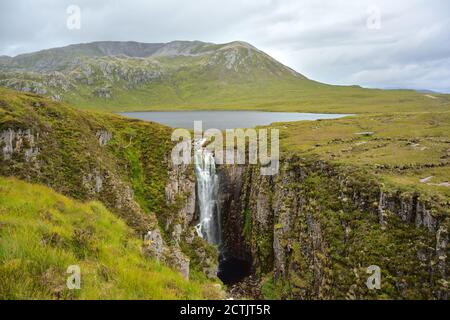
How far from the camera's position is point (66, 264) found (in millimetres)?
8484

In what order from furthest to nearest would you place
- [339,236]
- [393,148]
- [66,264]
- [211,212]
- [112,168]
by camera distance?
1. [211,212]
2. [393,148]
3. [112,168]
4. [339,236]
5. [66,264]

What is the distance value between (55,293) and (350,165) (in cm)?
3564

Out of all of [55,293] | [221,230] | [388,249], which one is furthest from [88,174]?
[388,249]

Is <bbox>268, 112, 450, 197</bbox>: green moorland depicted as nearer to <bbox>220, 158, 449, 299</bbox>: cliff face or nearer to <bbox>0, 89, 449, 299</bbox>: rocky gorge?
<bbox>220, 158, 449, 299</bbox>: cliff face

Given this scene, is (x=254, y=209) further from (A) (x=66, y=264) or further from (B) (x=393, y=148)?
(A) (x=66, y=264)

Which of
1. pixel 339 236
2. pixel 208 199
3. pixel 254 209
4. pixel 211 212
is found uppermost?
pixel 339 236

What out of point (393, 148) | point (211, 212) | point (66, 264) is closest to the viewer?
point (66, 264)

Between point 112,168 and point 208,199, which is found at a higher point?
point 112,168

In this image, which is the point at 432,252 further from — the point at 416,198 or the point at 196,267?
the point at 196,267

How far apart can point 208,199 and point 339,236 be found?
2576 centimetres

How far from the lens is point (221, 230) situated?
52.0 metres

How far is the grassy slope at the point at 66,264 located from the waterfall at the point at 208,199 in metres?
37.2

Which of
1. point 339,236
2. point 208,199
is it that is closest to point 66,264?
point 339,236

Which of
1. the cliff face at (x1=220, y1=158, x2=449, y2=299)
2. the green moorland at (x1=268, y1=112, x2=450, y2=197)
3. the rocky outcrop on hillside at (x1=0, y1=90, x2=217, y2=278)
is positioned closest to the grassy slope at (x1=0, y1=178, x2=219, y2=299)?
the rocky outcrop on hillside at (x1=0, y1=90, x2=217, y2=278)
